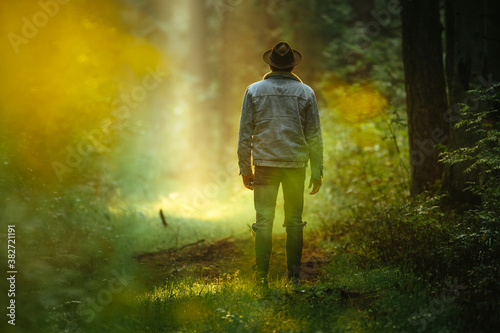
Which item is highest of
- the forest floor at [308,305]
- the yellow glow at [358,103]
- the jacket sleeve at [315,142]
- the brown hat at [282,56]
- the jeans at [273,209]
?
the yellow glow at [358,103]

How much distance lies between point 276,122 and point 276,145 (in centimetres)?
27

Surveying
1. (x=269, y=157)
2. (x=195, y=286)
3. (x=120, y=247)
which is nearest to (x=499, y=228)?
(x=269, y=157)

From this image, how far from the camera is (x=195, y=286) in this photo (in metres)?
4.31

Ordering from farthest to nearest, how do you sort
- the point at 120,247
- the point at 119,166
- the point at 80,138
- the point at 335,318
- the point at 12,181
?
the point at 119,166, the point at 80,138, the point at 120,247, the point at 12,181, the point at 335,318

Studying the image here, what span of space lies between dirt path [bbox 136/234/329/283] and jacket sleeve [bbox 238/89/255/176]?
51.2 inches

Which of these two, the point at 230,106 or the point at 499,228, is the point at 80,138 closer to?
the point at 499,228

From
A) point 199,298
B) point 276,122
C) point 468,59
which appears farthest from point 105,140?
point 468,59

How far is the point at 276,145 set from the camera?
4.54 meters

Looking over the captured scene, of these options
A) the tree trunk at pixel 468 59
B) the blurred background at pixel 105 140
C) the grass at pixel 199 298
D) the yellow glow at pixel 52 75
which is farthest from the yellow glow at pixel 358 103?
the yellow glow at pixel 52 75

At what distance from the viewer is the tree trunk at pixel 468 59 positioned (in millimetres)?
5793

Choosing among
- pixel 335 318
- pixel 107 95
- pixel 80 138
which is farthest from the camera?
pixel 107 95

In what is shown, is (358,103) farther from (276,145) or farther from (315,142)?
(276,145)

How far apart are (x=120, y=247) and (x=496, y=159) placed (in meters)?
5.48

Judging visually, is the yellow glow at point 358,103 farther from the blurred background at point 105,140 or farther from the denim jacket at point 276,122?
the denim jacket at point 276,122
